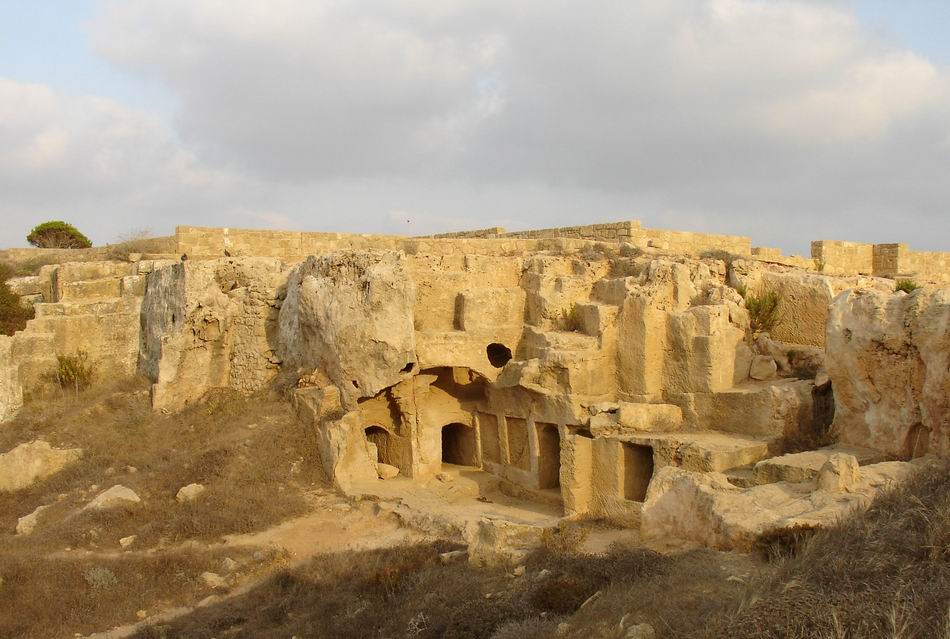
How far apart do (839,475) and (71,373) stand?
14099 mm

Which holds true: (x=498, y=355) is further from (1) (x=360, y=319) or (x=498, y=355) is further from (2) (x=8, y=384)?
(2) (x=8, y=384)

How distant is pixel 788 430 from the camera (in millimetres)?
11461

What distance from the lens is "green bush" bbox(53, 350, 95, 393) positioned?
1550 cm

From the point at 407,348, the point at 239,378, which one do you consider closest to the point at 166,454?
the point at 239,378

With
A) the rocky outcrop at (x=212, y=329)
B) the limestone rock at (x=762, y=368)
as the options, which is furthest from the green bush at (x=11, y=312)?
the limestone rock at (x=762, y=368)

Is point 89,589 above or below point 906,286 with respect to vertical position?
below

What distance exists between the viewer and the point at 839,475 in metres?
8.10

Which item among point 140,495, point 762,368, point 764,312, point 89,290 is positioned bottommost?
point 140,495

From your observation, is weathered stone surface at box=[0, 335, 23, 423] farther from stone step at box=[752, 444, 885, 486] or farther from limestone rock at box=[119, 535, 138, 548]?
stone step at box=[752, 444, 885, 486]

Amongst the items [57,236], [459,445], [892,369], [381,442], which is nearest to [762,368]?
[892,369]

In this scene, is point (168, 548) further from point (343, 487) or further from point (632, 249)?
point (632, 249)

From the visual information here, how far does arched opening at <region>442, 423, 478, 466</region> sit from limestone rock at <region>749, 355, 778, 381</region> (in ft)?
18.4

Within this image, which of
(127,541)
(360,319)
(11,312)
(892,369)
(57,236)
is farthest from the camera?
(57,236)

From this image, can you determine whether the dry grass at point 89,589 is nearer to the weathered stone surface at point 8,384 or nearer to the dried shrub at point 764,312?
the weathered stone surface at point 8,384
